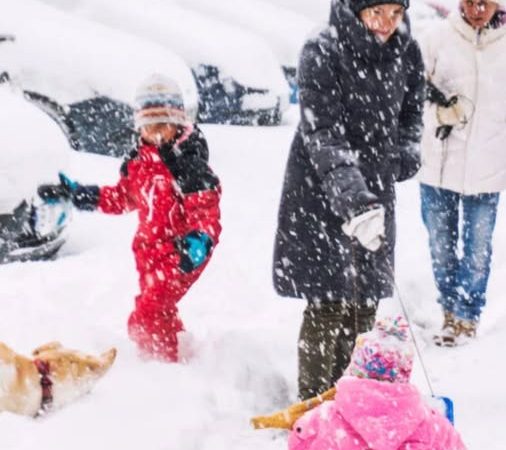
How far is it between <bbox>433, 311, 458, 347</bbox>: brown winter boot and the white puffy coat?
685 millimetres

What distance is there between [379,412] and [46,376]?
58.5 inches

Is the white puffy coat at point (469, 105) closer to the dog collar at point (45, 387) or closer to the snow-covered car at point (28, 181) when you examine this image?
the snow-covered car at point (28, 181)

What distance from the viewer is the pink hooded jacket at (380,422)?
2141 mm

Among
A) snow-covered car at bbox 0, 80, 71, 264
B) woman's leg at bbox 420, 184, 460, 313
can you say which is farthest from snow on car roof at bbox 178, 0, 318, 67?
woman's leg at bbox 420, 184, 460, 313

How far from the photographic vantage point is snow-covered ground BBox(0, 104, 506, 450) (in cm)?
315

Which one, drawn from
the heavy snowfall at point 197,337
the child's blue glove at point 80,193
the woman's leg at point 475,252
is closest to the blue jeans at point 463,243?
the woman's leg at point 475,252

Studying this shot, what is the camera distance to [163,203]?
358cm

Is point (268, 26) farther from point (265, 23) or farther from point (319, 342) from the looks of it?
point (319, 342)

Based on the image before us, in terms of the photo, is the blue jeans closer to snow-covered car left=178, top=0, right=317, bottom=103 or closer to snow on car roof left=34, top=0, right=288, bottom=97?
snow on car roof left=34, top=0, right=288, bottom=97

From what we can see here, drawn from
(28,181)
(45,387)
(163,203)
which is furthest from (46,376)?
(28,181)

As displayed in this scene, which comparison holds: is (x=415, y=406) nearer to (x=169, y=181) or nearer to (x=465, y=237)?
(x=169, y=181)

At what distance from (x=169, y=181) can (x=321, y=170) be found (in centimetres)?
87

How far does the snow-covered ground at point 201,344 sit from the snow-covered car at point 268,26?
534cm

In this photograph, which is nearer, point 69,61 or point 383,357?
point 383,357
